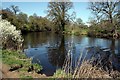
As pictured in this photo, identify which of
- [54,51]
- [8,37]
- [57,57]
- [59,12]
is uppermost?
[59,12]

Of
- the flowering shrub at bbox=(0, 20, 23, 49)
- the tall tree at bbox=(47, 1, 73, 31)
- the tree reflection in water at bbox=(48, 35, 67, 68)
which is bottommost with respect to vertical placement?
the tree reflection in water at bbox=(48, 35, 67, 68)

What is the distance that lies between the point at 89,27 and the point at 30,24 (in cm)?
3145

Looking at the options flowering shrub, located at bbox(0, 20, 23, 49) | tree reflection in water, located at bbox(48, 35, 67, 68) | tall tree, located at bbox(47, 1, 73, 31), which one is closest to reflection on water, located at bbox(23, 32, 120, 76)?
tree reflection in water, located at bbox(48, 35, 67, 68)

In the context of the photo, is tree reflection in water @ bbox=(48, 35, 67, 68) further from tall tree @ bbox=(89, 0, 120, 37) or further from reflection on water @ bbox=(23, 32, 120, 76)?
tall tree @ bbox=(89, 0, 120, 37)

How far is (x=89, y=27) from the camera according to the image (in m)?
49.0

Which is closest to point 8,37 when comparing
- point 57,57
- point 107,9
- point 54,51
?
point 57,57

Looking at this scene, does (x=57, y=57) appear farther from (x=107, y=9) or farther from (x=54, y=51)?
(x=107, y=9)

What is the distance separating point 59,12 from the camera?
2163 inches

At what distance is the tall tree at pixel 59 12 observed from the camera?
5416cm

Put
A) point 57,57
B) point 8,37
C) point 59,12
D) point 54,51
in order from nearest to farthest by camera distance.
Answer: point 57,57
point 8,37
point 54,51
point 59,12

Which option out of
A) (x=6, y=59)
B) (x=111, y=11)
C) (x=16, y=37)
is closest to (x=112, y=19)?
(x=111, y=11)

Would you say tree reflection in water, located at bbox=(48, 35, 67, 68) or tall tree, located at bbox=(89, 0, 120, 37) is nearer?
tree reflection in water, located at bbox=(48, 35, 67, 68)

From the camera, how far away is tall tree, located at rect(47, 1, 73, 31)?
54.2 m

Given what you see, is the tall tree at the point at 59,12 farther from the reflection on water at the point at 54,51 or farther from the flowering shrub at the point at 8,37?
the flowering shrub at the point at 8,37
